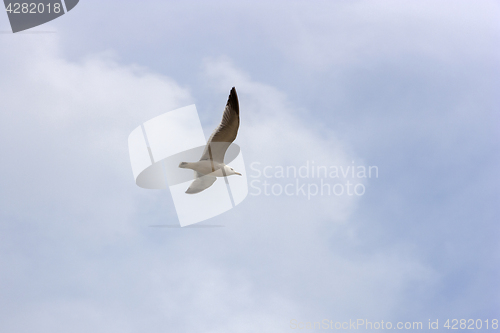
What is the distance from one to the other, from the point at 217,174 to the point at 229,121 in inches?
103

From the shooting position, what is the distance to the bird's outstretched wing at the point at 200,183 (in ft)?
63.9

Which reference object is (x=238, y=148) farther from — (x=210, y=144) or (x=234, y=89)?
(x=234, y=89)

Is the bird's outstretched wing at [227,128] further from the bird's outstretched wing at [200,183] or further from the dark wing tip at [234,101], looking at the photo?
the bird's outstretched wing at [200,183]

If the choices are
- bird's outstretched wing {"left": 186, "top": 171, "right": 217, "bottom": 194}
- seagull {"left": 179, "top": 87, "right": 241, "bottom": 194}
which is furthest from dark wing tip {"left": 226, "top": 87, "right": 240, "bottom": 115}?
bird's outstretched wing {"left": 186, "top": 171, "right": 217, "bottom": 194}

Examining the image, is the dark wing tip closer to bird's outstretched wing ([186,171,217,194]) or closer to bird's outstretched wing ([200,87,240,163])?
bird's outstretched wing ([200,87,240,163])

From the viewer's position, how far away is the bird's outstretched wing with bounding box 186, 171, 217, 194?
63.9ft

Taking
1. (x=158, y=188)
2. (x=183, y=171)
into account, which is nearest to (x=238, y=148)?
(x=183, y=171)

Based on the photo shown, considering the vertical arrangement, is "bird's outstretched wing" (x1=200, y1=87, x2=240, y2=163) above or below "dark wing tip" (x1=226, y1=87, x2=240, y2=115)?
below

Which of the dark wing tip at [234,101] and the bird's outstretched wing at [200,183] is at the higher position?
the dark wing tip at [234,101]

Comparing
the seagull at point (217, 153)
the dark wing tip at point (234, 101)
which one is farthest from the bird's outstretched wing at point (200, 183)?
the dark wing tip at point (234, 101)

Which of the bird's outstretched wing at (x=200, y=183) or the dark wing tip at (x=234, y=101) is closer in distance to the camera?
the dark wing tip at (x=234, y=101)

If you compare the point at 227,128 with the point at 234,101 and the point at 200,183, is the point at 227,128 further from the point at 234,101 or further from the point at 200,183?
the point at 200,183

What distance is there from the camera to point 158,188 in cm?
2019

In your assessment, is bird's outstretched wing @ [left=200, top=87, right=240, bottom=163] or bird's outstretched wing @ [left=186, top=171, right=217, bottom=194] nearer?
bird's outstretched wing @ [left=200, top=87, right=240, bottom=163]
